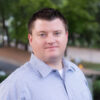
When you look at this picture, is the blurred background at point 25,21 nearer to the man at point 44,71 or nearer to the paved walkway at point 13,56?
the paved walkway at point 13,56

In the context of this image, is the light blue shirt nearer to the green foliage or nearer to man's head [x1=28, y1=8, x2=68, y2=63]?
man's head [x1=28, y1=8, x2=68, y2=63]

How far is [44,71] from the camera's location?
1501mm

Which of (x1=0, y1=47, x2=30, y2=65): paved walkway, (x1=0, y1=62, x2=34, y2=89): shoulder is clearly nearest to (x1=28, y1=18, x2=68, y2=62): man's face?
(x1=0, y1=62, x2=34, y2=89): shoulder

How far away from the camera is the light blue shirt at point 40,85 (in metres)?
1.38

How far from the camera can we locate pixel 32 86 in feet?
4.60

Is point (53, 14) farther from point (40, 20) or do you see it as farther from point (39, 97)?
point (39, 97)

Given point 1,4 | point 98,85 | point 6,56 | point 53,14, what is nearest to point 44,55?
point 53,14

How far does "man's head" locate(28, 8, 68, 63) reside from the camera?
4.81 feet

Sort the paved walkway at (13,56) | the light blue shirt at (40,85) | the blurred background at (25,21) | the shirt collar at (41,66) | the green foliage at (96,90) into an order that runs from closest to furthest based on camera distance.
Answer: the light blue shirt at (40,85), the shirt collar at (41,66), the green foliage at (96,90), the blurred background at (25,21), the paved walkway at (13,56)

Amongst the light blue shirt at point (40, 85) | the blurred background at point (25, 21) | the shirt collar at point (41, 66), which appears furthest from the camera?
the blurred background at point (25, 21)

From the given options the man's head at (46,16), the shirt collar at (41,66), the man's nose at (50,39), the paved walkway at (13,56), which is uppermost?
the man's head at (46,16)

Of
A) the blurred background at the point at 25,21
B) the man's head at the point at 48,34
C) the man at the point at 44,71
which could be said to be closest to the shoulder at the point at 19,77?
the man at the point at 44,71

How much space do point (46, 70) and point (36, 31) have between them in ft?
A: 0.88

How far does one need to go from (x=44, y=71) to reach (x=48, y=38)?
0.22m
